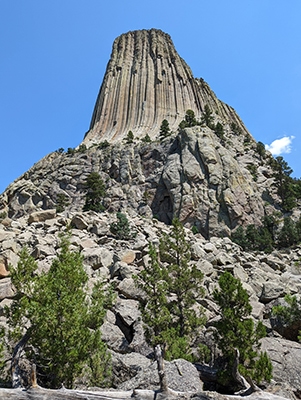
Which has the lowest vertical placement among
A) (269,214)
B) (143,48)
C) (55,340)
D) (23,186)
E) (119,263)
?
(55,340)

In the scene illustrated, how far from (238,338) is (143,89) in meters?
78.9

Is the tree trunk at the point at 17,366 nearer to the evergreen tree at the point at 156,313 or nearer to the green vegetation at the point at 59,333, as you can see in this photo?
the green vegetation at the point at 59,333

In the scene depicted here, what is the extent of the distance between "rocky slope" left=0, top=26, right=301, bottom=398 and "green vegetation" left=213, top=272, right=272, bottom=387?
76 cm

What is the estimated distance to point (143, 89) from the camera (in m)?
83.7

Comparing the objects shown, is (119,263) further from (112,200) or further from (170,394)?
(112,200)

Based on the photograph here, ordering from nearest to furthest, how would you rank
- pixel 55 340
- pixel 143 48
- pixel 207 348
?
pixel 55 340 < pixel 207 348 < pixel 143 48

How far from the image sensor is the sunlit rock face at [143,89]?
256ft

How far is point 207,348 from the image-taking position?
45.0ft

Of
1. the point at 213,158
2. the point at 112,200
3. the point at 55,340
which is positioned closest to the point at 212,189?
the point at 213,158

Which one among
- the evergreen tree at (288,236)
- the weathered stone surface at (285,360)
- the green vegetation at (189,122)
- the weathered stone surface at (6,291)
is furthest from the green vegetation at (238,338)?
the green vegetation at (189,122)

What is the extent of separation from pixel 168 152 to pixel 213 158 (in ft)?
27.8

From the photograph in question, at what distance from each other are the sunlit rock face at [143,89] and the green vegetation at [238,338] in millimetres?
59560

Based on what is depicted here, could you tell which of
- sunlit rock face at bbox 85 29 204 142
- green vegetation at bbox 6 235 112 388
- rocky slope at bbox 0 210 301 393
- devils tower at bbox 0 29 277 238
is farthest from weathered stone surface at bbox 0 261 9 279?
sunlit rock face at bbox 85 29 204 142

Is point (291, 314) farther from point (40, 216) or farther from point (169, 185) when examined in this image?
point (169, 185)
